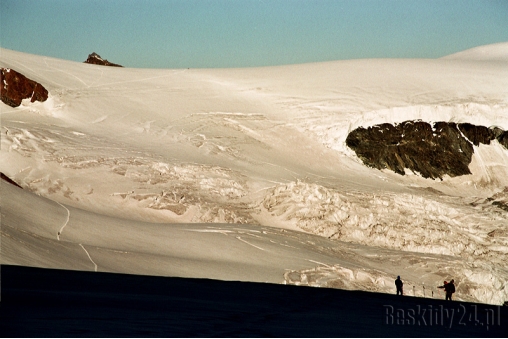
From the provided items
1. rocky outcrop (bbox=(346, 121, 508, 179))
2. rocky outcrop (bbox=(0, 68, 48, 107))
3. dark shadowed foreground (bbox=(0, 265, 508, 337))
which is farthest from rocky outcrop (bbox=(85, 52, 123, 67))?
dark shadowed foreground (bbox=(0, 265, 508, 337))

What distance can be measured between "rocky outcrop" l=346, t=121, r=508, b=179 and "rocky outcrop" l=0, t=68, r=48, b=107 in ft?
41.3

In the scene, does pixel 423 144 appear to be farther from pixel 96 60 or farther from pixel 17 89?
pixel 96 60

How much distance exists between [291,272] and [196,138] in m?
13.4

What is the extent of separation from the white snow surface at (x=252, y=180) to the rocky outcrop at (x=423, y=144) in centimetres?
43

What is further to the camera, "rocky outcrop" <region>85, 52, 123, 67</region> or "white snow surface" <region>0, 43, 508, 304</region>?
"rocky outcrop" <region>85, 52, 123, 67</region>

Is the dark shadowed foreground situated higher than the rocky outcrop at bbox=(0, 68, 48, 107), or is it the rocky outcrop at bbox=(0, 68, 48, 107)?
the rocky outcrop at bbox=(0, 68, 48, 107)

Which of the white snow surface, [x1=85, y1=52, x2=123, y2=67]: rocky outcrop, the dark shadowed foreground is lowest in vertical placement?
the dark shadowed foreground

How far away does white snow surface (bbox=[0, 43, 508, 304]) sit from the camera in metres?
20.3

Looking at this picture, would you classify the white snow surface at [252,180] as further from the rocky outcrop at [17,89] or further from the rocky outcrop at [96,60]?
the rocky outcrop at [96,60]

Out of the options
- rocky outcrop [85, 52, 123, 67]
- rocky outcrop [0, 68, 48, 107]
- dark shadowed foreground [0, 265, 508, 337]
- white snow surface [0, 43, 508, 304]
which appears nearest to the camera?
dark shadowed foreground [0, 265, 508, 337]

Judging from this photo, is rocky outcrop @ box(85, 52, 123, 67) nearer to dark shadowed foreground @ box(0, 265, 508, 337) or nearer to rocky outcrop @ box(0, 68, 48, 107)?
rocky outcrop @ box(0, 68, 48, 107)

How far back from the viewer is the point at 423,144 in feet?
118

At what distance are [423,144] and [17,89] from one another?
16.7m

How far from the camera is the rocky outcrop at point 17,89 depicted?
1271 inches
